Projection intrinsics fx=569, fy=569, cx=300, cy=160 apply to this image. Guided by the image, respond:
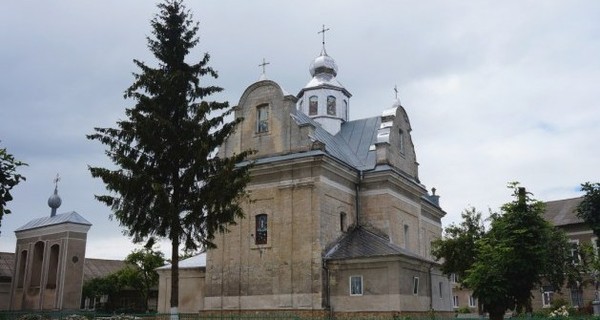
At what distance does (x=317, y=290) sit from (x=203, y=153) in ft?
29.8

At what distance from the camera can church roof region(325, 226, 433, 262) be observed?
2494cm

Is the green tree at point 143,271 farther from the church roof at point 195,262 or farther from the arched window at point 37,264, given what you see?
the church roof at point 195,262

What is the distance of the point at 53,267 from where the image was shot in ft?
159

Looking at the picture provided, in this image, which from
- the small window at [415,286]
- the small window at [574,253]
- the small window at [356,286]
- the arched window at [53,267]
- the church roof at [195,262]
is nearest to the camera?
the small window at [356,286]

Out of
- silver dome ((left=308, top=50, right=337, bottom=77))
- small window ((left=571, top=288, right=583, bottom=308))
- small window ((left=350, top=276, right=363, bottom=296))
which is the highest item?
silver dome ((left=308, top=50, right=337, bottom=77))

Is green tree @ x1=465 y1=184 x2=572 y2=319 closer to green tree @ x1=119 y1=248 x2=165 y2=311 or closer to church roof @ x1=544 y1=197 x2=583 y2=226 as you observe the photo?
church roof @ x1=544 y1=197 x2=583 y2=226

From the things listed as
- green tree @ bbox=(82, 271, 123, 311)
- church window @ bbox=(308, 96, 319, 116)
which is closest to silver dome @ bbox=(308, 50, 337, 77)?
church window @ bbox=(308, 96, 319, 116)

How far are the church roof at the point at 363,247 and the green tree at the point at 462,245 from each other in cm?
376

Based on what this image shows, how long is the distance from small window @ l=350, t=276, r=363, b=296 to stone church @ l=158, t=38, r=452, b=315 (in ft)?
0.14

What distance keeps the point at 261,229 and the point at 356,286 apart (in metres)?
5.47

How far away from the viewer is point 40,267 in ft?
163

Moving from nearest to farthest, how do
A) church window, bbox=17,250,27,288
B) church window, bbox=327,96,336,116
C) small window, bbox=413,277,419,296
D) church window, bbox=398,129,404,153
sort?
small window, bbox=413,277,419,296 < church window, bbox=398,129,404,153 < church window, bbox=327,96,336,116 < church window, bbox=17,250,27,288

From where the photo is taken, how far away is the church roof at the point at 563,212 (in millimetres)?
47000

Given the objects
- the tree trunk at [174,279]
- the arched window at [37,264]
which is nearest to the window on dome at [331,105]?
the tree trunk at [174,279]
